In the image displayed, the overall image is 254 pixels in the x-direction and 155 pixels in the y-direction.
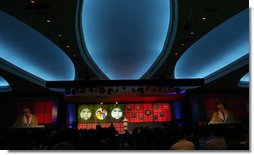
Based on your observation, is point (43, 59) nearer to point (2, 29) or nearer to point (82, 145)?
point (2, 29)

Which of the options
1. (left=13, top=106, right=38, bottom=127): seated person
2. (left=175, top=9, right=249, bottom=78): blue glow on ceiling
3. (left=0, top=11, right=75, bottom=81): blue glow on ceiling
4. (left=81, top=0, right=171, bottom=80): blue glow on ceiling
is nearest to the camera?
(left=81, top=0, right=171, bottom=80): blue glow on ceiling

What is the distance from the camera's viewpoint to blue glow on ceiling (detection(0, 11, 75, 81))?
17.0 feet

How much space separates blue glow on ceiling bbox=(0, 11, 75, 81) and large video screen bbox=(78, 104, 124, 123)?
81.8 inches

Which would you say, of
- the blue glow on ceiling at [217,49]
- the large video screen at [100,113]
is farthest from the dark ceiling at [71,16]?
the large video screen at [100,113]

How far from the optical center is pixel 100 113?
10.3m

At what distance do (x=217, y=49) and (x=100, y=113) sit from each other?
562cm

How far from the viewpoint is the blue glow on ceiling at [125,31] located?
5.05 meters

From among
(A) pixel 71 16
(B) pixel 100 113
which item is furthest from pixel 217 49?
(B) pixel 100 113

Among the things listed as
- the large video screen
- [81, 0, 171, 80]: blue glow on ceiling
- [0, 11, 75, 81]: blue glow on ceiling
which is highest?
[81, 0, 171, 80]: blue glow on ceiling

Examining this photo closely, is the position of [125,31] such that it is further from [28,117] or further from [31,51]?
[28,117]

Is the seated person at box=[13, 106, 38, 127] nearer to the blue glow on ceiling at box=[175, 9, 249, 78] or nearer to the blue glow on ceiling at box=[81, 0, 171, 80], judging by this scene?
the blue glow on ceiling at box=[81, 0, 171, 80]

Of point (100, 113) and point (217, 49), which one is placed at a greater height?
point (217, 49)

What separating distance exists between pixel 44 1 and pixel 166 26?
9.92 feet

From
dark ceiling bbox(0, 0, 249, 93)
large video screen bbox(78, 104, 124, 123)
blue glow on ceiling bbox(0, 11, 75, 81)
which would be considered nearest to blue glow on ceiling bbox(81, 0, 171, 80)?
dark ceiling bbox(0, 0, 249, 93)
